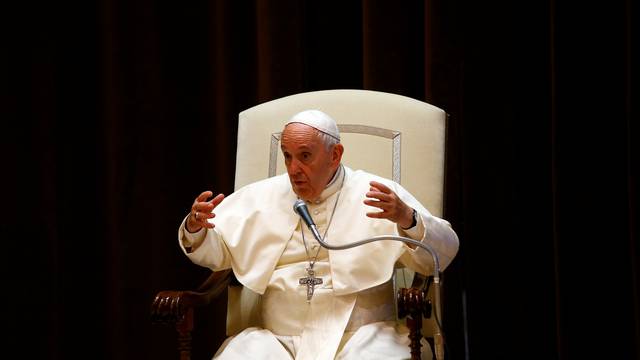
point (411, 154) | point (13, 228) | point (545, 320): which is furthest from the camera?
point (13, 228)

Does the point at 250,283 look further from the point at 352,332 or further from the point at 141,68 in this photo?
the point at 141,68

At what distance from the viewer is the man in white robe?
250cm

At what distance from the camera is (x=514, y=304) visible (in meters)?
3.33

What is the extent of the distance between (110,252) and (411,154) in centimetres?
163

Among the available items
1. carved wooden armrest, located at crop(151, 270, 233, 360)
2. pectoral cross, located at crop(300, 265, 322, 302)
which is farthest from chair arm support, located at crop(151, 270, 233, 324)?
pectoral cross, located at crop(300, 265, 322, 302)

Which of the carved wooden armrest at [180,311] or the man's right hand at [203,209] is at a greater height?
the man's right hand at [203,209]

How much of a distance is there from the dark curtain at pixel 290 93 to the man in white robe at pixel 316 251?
736 millimetres

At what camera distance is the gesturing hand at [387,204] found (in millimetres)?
2363

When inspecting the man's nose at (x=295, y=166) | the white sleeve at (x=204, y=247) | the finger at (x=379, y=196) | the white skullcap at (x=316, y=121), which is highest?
the white skullcap at (x=316, y=121)

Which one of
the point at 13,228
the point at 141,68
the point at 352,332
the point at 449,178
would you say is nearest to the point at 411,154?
the point at 449,178

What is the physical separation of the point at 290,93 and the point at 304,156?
1.01 m

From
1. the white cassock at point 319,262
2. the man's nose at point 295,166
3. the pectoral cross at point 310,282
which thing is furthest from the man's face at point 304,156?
the pectoral cross at point 310,282

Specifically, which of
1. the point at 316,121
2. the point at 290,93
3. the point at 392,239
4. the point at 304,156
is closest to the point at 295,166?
the point at 304,156

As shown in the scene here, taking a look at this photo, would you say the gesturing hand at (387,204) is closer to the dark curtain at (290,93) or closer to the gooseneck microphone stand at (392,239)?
the gooseneck microphone stand at (392,239)
